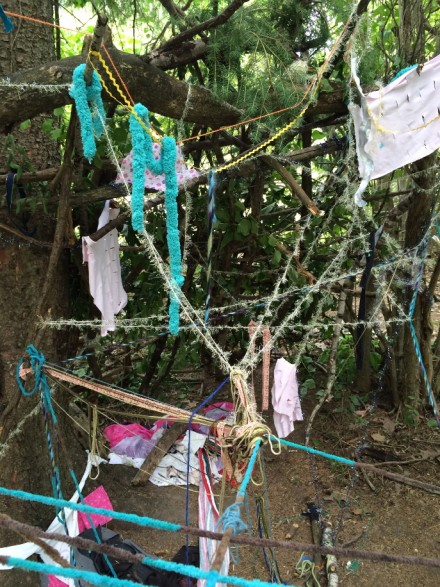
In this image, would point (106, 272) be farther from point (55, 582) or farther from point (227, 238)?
point (55, 582)

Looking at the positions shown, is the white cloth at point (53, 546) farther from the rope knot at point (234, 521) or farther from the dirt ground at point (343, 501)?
the rope knot at point (234, 521)

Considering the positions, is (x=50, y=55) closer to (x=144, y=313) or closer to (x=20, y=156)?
(x=20, y=156)

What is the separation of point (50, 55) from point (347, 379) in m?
3.57

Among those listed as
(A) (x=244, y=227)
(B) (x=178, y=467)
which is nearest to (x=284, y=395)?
(A) (x=244, y=227)

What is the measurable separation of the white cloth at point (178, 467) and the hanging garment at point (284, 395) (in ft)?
3.25

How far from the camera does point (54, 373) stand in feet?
8.20

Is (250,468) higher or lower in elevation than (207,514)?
higher

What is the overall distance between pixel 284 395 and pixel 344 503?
1.28 metres

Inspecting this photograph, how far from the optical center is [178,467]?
391 cm

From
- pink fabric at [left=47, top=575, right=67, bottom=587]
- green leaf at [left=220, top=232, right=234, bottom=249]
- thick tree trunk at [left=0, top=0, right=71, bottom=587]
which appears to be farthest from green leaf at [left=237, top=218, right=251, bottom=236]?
pink fabric at [left=47, top=575, right=67, bottom=587]

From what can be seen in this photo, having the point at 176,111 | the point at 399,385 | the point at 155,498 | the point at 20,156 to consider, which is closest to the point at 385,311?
the point at 399,385

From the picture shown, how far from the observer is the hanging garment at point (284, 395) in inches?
113

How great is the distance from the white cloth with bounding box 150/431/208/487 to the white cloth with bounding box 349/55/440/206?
2076 mm

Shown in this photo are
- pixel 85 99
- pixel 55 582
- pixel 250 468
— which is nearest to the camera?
pixel 250 468
